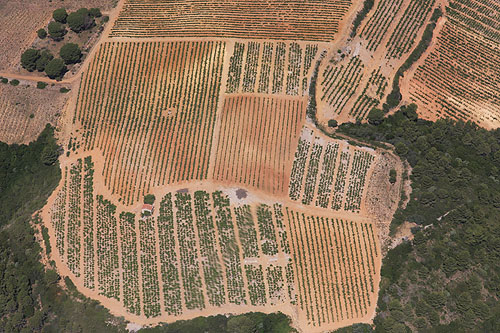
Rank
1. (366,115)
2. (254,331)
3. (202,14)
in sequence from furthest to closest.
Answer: (202,14)
(366,115)
(254,331)

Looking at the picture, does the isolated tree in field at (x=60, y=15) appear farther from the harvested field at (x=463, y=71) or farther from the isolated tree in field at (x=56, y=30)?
the harvested field at (x=463, y=71)

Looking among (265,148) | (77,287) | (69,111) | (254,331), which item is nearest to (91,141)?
(69,111)

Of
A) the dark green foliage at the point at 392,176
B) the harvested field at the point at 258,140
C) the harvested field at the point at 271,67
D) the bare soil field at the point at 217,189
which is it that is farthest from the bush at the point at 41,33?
the dark green foliage at the point at 392,176

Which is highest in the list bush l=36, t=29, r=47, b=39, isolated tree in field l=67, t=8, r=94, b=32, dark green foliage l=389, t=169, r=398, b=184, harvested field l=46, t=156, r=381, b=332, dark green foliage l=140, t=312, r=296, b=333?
isolated tree in field l=67, t=8, r=94, b=32

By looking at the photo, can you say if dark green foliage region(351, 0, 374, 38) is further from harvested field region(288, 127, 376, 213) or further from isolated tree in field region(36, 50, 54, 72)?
isolated tree in field region(36, 50, 54, 72)

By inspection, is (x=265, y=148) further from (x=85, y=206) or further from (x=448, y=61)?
(x=448, y=61)

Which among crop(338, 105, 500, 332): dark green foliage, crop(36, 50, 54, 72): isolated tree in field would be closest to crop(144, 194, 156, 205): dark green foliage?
crop(36, 50, 54, 72): isolated tree in field
